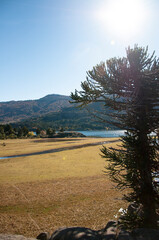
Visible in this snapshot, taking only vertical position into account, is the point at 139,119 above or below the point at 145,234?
above

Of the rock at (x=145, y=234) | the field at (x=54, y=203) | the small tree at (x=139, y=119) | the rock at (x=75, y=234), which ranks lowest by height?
the field at (x=54, y=203)

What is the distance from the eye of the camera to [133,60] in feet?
22.5

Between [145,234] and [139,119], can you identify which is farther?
[139,119]

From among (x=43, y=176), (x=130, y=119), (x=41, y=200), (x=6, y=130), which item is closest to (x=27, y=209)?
(x=41, y=200)

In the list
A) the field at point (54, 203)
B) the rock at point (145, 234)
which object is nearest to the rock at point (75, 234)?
the rock at point (145, 234)

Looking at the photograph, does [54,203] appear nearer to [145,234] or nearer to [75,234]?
[75,234]

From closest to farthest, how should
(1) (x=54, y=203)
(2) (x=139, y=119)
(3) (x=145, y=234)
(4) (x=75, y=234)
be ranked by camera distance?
(3) (x=145, y=234), (4) (x=75, y=234), (2) (x=139, y=119), (1) (x=54, y=203)

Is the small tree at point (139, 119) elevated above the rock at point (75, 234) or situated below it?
above

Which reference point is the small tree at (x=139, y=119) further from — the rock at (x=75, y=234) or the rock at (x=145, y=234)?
the rock at (x=75, y=234)

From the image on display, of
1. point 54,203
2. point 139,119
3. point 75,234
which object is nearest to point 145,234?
point 75,234

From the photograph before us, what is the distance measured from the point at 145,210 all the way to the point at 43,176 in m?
13.3

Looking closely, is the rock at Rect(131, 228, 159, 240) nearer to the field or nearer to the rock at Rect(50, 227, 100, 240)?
the rock at Rect(50, 227, 100, 240)

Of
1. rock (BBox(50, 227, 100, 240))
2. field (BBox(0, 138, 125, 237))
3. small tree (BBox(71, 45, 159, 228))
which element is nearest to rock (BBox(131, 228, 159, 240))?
small tree (BBox(71, 45, 159, 228))

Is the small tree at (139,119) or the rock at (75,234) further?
the small tree at (139,119)
